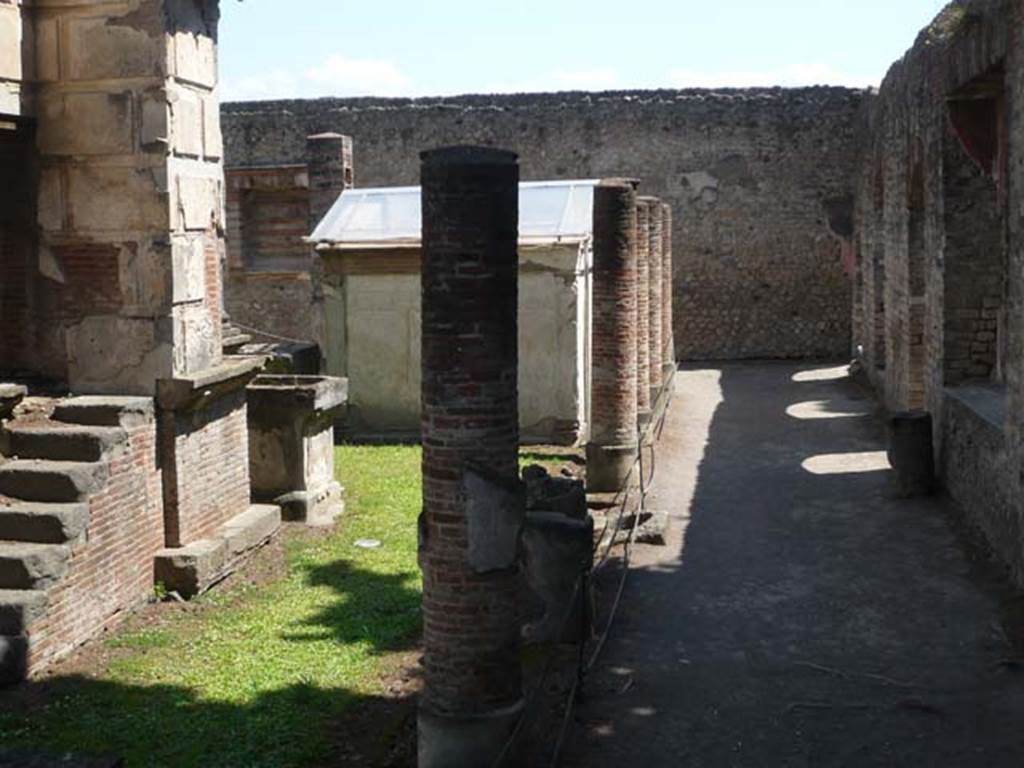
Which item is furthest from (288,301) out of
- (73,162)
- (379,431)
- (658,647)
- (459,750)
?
(459,750)

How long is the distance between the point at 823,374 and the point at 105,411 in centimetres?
1557

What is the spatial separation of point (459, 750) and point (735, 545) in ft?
16.1

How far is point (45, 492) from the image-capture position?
26.6 feet

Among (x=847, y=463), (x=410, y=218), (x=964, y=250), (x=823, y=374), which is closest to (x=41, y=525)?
(x=964, y=250)

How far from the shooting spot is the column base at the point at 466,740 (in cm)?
605

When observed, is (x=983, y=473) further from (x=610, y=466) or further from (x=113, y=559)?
(x=113, y=559)

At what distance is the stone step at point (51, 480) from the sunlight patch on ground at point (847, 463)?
7.76 m

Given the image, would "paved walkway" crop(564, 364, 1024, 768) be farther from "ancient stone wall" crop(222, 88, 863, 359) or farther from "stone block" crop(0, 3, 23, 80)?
"ancient stone wall" crop(222, 88, 863, 359)

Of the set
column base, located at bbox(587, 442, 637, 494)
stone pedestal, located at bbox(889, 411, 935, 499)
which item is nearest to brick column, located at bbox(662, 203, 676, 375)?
column base, located at bbox(587, 442, 637, 494)

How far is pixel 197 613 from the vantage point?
8750mm

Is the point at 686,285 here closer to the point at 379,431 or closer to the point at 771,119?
the point at 771,119

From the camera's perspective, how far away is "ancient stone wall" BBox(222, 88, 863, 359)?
24391 mm

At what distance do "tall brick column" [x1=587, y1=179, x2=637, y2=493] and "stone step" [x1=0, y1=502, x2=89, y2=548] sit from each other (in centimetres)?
613

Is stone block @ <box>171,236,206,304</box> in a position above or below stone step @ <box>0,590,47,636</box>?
above
